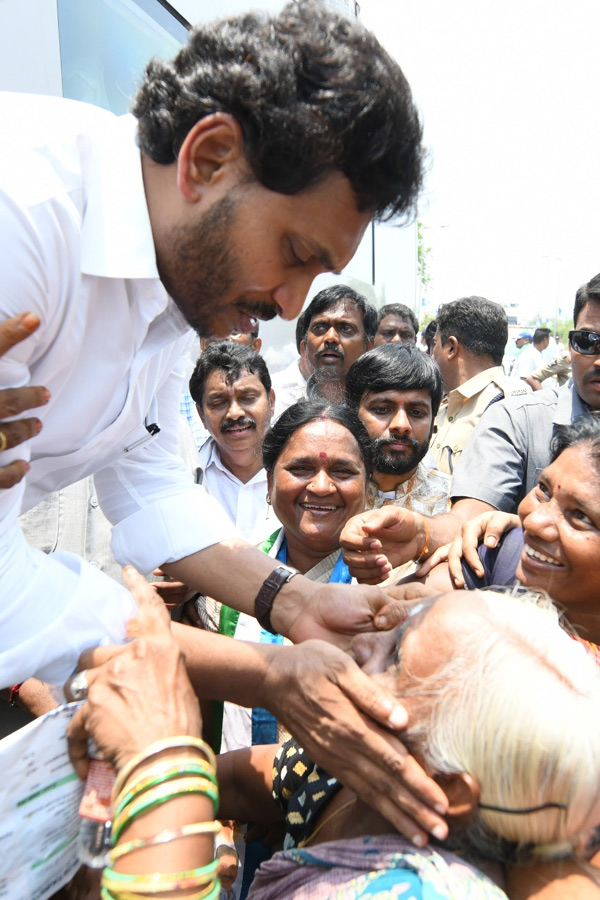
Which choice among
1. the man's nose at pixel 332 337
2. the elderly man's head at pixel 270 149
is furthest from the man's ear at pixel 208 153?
the man's nose at pixel 332 337

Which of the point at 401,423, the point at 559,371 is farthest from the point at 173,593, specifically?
the point at 559,371

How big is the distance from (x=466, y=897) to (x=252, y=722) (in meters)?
1.30

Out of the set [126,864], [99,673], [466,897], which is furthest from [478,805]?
[99,673]

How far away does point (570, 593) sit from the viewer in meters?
2.10

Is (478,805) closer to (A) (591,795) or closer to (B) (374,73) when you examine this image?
(A) (591,795)

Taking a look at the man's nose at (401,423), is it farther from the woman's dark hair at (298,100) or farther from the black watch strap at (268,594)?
the woman's dark hair at (298,100)

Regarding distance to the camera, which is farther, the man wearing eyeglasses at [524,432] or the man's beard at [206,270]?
the man wearing eyeglasses at [524,432]

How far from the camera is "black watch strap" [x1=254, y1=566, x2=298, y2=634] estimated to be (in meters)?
2.03

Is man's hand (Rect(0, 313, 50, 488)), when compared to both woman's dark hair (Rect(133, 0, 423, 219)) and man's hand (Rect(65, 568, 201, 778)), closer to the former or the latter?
man's hand (Rect(65, 568, 201, 778))

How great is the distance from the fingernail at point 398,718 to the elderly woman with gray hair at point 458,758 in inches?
2.1

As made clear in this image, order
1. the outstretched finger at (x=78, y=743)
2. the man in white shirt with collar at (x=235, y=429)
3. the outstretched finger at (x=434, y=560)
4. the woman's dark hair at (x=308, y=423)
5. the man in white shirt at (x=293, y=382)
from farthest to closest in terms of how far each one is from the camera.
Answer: the man in white shirt at (x=293, y=382)
the man in white shirt with collar at (x=235, y=429)
the woman's dark hair at (x=308, y=423)
the outstretched finger at (x=434, y=560)
the outstretched finger at (x=78, y=743)

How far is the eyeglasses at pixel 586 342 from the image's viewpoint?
3402mm

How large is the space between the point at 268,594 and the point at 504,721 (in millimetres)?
852

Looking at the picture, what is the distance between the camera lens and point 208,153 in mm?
1528
